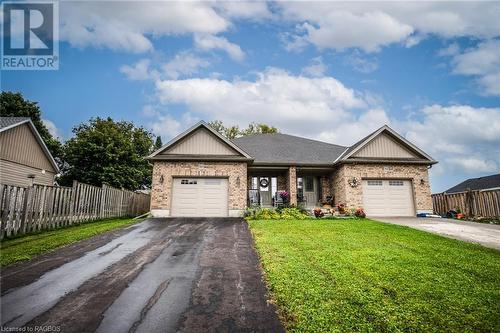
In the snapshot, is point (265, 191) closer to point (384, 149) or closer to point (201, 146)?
point (201, 146)

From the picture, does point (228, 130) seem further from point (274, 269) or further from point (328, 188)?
point (274, 269)

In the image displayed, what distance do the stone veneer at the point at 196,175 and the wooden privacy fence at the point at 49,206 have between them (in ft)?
8.50

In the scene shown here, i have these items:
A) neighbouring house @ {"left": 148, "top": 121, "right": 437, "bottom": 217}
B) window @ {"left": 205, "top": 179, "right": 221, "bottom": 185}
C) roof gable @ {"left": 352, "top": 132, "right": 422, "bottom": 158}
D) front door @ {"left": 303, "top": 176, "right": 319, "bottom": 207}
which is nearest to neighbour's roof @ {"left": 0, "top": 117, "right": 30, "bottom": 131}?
neighbouring house @ {"left": 148, "top": 121, "right": 437, "bottom": 217}

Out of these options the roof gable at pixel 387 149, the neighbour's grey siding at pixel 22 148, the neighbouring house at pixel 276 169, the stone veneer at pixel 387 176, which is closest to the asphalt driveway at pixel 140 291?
the neighbouring house at pixel 276 169

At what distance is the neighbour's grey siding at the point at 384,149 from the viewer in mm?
15711

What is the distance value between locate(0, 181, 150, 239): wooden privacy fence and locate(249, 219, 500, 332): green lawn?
779 centimetres

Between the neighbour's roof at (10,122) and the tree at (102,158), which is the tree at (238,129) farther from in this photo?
the neighbour's roof at (10,122)

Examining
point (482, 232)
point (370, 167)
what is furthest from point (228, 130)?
point (482, 232)

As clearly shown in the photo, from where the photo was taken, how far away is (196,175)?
1466 cm

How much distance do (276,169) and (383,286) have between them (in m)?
13.4

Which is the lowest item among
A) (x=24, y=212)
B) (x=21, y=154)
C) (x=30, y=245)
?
(x=30, y=245)

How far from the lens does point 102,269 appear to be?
495cm

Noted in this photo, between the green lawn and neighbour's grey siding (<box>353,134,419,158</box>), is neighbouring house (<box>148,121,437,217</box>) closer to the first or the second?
neighbour's grey siding (<box>353,134,419,158</box>)

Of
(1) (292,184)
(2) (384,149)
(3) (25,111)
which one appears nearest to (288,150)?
(1) (292,184)
